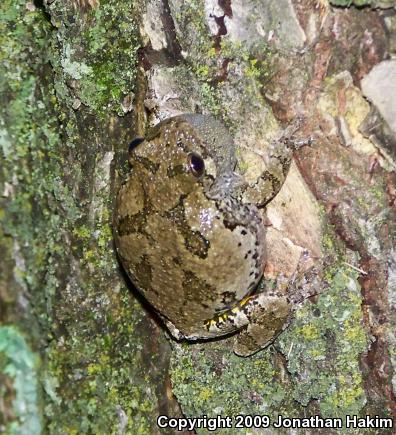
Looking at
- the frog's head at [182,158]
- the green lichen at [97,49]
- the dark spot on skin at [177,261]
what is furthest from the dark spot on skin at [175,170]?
the green lichen at [97,49]

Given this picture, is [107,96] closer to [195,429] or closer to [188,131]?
[188,131]

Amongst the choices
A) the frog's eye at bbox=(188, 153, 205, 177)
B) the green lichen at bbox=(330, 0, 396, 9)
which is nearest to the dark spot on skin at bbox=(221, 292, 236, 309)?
the frog's eye at bbox=(188, 153, 205, 177)

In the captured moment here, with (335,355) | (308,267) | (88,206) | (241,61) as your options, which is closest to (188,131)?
(241,61)

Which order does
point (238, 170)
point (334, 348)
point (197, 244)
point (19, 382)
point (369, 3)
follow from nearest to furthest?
point (19, 382)
point (369, 3)
point (197, 244)
point (334, 348)
point (238, 170)

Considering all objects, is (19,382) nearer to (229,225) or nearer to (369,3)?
(229,225)

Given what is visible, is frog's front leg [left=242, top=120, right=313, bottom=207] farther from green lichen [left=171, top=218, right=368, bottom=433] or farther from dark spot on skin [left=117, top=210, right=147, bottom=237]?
dark spot on skin [left=117, top=210, right=147, bottom=237]

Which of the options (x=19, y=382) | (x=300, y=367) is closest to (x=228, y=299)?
(x=300, y=367)
